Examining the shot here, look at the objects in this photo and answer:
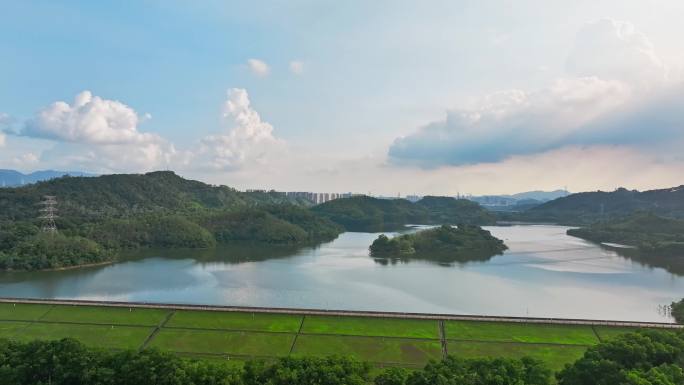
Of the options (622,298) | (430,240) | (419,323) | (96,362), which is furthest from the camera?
(430,240)

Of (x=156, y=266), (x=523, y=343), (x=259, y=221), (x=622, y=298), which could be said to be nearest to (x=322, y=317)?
(x=523, y=343)

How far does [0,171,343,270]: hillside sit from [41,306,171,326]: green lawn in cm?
1863

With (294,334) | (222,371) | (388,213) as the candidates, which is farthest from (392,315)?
(388,213)

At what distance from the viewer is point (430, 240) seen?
2100 inches

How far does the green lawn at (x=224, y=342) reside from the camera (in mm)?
17484

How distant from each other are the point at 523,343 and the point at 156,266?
3195 centimetres

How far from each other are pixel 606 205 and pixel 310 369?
11750cm

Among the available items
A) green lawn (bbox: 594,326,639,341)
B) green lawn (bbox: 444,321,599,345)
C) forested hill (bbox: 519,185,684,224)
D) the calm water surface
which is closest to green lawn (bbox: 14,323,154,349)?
the calm water surface

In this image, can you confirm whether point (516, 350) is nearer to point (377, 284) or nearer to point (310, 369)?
point (310, 369)

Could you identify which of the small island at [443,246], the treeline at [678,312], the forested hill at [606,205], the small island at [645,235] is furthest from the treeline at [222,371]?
the forested hill at [606,205]

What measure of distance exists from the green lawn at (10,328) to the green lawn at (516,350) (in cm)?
1900

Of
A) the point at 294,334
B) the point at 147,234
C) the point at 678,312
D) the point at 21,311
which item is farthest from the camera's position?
the point at 147,234

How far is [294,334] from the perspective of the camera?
18.9 m

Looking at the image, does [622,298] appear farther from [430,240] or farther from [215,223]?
[215,223]
